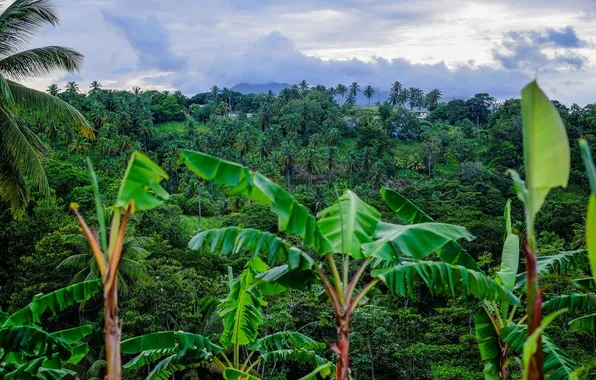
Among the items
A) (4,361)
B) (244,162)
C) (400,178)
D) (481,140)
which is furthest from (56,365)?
(481,140)

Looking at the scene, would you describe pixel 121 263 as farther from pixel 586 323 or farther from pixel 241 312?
pixel 586 323

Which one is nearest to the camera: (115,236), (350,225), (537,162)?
(537,162)

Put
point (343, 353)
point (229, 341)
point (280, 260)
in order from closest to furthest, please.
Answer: point (343, 353), point (280, 260), point (229, 341)

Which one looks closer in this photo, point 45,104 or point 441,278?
point 441,278

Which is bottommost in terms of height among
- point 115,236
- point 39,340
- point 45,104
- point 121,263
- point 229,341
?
point 121,263

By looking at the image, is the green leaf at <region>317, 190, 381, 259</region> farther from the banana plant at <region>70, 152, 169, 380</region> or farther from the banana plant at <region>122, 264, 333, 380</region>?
the banana plant at <region>70, 152, 169, 380</region>

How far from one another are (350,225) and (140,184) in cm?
185

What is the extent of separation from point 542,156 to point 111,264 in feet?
8.18

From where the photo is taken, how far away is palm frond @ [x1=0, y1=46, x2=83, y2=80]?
28.9 ft

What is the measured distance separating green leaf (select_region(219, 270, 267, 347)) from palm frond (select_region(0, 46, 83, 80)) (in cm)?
594

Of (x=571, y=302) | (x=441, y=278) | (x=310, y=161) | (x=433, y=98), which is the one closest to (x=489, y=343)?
(x=571, y=302)

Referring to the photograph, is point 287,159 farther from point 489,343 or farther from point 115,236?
point 115,236

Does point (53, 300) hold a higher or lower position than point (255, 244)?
lower

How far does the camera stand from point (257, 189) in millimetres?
3834
